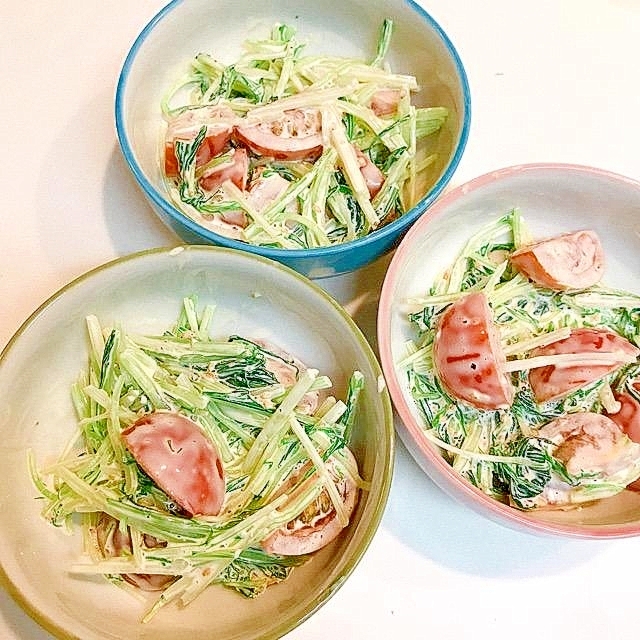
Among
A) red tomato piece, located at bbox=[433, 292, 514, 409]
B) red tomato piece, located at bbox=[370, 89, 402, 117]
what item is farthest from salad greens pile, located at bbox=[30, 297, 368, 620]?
red tomato piece, located at bbox=[370, 89, 402, 117]

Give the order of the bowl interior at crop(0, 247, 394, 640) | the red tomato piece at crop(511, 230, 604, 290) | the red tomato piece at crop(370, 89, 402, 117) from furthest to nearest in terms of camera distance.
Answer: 1. the red tomato piece at crop(370, 89, 402, 117)
2. the red tomato piece at crop(511, 230, 604, 290)
3. the bowl interior at crop(0, 247, 394, 640)

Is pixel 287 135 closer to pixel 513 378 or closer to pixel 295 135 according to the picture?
pixel 295 135

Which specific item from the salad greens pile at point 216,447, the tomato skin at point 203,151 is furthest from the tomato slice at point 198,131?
the salad greens pile at point 216,447

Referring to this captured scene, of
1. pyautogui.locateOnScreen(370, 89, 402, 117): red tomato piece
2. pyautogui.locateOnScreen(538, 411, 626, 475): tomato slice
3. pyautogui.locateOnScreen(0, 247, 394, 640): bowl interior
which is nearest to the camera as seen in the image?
pyautogui.locateOnScreen(0, 247, 394, 640): bowl interior

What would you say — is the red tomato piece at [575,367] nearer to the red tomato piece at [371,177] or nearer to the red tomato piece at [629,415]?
the red tomato piece at [629,415]

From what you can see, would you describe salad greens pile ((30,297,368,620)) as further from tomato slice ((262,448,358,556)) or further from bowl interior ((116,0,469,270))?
bowl interior ((116,0,469,270))

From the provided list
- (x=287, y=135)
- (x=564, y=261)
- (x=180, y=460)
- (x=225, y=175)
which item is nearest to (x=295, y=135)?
(x=287, y=135)

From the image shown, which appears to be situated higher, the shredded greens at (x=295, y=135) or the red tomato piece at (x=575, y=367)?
the shredded greens at (x=295, y=135)

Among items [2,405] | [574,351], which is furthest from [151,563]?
[574,351]
